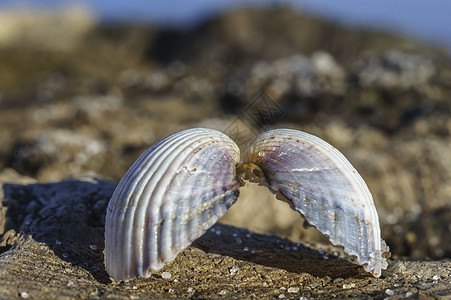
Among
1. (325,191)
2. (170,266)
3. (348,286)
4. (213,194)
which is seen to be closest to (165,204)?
(213,194)

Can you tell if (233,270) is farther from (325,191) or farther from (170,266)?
(325,191)

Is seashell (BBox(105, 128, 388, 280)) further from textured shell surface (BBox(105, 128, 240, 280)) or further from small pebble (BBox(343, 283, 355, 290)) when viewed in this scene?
small pebble (BBox(343, 283, 355, 290))

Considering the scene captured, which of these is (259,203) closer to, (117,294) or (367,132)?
(117,294)

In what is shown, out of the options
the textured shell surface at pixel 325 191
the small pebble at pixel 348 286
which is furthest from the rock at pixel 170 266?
the textured shell surface at pixel 325 191

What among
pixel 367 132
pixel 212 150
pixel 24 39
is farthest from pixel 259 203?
pixel 24 39

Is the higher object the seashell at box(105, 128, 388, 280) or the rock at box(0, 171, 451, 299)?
the seashell at box(105, 128, 388, 280)

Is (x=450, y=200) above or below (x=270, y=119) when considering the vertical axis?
below

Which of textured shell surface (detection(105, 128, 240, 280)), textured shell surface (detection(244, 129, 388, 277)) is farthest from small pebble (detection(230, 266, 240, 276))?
textured shell surface (detection(244, 129, 388, 277))
